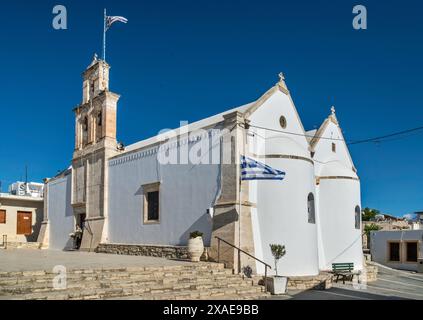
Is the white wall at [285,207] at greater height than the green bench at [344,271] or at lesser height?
greater

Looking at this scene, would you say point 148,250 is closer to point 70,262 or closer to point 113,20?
point 70,262

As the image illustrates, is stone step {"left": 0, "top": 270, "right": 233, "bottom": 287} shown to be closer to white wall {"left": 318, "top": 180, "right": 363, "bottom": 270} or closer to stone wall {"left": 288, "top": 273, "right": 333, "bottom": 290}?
stone wall {"left": 288, "top": 273, "right": 333, "bottom": 290}

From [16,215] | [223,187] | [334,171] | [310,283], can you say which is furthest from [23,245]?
[334,171]

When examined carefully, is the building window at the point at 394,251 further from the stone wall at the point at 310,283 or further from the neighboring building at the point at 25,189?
the neighboring building at the point at 25,189

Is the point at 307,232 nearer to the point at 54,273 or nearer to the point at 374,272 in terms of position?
the point at 374,272

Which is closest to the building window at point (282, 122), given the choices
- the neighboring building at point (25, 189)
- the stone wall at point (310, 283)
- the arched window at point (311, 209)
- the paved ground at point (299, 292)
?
the arched window at point (311, 209)

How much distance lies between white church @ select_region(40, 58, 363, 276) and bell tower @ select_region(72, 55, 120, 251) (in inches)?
2.3

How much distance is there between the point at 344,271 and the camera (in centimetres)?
1864

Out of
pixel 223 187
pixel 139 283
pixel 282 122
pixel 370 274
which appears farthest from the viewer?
pixel 370 274

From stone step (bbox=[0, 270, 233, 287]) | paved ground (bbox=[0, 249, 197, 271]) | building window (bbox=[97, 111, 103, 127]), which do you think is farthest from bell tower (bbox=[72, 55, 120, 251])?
stone step (bbox=[0, 270, 233, 287])

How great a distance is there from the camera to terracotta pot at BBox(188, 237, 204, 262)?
15.6 metres

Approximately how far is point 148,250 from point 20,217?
1593 cm

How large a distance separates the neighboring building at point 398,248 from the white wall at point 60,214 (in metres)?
21.7

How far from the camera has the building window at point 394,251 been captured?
103 feet
